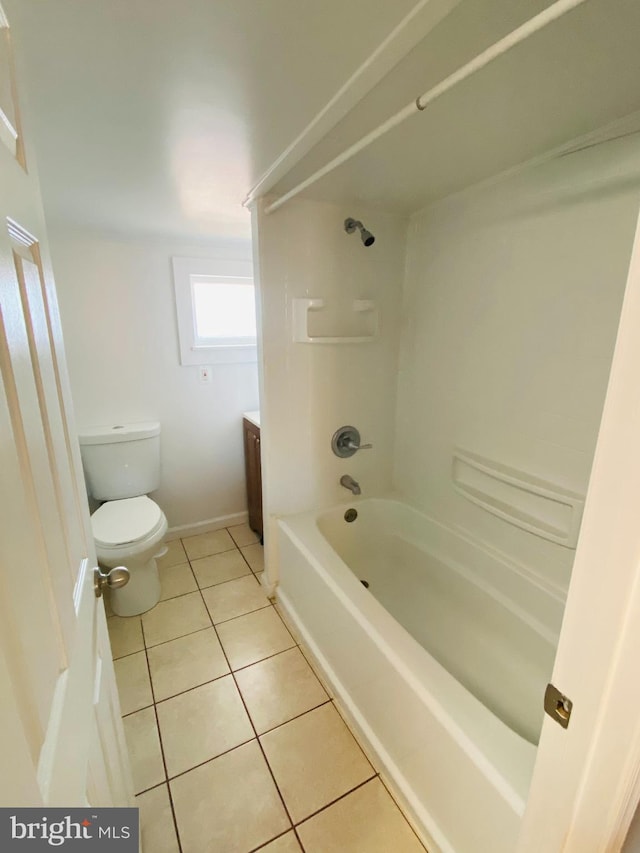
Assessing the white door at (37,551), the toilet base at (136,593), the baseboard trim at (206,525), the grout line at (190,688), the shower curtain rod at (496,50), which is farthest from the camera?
the baseboard trim at (206,525)

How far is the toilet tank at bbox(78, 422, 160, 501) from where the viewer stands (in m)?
2.13

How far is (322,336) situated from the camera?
180cm

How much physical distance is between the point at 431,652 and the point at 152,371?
2192 millimetres

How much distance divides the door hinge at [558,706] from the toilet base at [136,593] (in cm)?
186

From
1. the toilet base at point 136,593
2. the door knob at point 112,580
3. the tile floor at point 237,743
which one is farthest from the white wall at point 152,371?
the door knob at point 112,580

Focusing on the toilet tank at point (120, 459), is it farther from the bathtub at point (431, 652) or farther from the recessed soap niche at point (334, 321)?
the recessed soap niche at point (334, 321)

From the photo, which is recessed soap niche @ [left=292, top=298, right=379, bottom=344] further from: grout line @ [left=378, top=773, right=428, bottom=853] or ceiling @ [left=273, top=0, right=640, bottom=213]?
grout line @ [left=378, top=773, right=428, bottom=853]

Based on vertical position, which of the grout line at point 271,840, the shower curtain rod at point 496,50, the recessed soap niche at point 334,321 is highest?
the shower curtain rod at point 496,50

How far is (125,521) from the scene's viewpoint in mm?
1975

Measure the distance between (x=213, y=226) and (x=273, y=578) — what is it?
1.97 m

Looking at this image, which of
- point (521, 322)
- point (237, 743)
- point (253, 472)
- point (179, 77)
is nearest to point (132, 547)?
point (253, 472)

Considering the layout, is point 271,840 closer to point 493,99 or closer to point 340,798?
point 340,798

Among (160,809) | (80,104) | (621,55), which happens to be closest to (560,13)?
(621,55)

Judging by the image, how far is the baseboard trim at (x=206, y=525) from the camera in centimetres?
261
